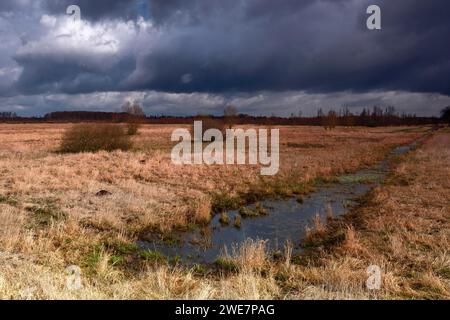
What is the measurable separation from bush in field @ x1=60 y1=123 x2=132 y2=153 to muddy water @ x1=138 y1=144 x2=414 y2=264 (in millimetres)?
22742

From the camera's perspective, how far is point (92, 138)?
3462 centimetres

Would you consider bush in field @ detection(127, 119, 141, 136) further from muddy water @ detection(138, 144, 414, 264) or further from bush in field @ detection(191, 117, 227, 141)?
muddy water @ detection(138, 144, 414, 264)

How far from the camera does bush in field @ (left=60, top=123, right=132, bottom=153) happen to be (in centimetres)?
3369

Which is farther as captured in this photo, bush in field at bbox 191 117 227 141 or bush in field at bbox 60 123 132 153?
bush in field at bbox 191 117 227 141

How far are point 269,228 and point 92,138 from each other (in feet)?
87.6

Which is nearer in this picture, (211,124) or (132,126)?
(132,126)

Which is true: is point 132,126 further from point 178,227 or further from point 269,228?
point 269,228

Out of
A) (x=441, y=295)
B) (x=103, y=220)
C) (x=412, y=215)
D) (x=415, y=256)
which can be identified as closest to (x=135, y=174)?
(x=103, y=220)

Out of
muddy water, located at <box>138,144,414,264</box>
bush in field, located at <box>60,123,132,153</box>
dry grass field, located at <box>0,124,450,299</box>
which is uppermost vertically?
bush in field, located at <box>60,123,132,153</box>

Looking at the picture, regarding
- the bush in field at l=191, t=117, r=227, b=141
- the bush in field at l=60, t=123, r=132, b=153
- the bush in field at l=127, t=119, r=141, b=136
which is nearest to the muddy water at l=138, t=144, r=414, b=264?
the bush in field at l=60, t=123, r=132, b=153

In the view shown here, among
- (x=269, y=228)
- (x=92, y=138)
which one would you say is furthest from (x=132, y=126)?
(x=269, y=228)

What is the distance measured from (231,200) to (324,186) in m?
7.14

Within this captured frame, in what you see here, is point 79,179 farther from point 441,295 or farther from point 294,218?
point 441,295

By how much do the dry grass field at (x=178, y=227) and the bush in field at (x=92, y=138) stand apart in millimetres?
10988
